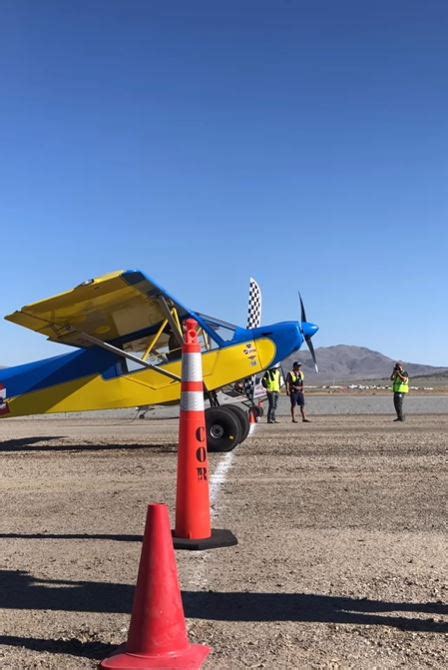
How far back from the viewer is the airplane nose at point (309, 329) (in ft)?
45.5

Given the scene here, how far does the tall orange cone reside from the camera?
16.3ft

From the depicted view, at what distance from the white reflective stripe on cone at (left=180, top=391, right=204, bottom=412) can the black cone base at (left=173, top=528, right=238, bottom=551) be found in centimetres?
91

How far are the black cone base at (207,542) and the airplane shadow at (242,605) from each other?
2.75 ft

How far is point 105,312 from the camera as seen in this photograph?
39.8 feet

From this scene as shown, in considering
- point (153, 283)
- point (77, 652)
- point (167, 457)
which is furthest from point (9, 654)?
point (153, 283)

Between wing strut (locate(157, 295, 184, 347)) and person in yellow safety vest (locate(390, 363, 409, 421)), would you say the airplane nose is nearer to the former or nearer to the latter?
wing strut (locate(157, 295, 184, 347))

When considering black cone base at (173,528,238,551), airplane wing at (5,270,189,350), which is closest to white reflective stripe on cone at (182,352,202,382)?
black cone base at (173,528,238,551)

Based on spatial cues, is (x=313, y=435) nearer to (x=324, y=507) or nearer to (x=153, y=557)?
(x=324, y=507)

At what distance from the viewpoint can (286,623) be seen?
3.37 meters

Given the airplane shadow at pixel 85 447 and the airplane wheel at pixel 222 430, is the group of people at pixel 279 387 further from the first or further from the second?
the airplane wheel at pixel 222 430

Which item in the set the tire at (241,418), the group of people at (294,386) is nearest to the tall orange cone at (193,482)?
the tire at (241,418)

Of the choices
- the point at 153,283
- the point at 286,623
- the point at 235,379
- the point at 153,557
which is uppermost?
the point at 153,283

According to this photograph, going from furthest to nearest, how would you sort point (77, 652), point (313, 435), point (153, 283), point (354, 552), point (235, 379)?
1. point (313, 435)
2. point (235, 379)
3. point (153, 283)
4. point (354, 552)
5. point (77, 652)

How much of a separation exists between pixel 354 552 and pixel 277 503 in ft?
6.30
